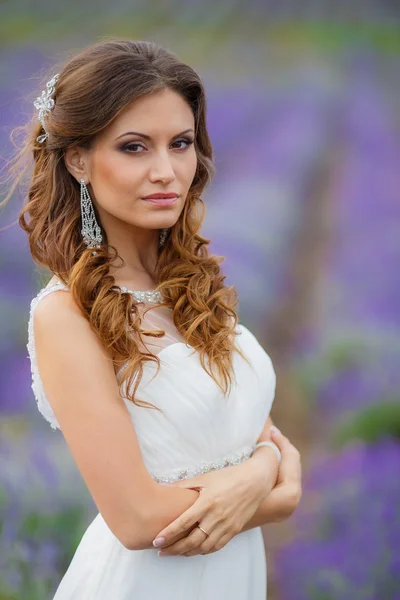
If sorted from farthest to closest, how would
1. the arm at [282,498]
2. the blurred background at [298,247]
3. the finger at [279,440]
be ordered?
the blurred background at [298,247] < the finger at [279,440] < the arm at [282,498]

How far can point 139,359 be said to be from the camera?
1709 mm

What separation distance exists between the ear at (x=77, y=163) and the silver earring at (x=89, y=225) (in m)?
0.04

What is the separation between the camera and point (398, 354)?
3.76 metres

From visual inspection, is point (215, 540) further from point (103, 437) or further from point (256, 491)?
point (103, 437)

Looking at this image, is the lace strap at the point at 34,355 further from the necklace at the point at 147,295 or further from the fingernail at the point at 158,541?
the fingernail at the point at 158,541

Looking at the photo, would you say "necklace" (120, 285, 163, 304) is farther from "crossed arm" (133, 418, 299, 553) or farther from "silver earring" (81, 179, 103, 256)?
"crossed arm" (133, 418, 299, 553)

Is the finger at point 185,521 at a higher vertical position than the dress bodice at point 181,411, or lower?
lower

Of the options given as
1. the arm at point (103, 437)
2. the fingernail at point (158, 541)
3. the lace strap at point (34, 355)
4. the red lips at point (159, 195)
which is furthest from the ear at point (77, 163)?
the fingernail at point (158, 541)

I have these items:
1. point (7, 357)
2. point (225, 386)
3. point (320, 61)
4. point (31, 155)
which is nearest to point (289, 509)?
point (225, 386)

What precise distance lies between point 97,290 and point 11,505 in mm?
2134

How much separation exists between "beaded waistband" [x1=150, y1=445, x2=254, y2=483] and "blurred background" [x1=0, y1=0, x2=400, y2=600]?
184cm

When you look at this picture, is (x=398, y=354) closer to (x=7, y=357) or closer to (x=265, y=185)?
(x=265, y=185)

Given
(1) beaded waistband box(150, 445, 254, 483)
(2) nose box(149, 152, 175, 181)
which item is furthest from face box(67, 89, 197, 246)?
(1) beaded waistband box(150, 445, 254, 483)

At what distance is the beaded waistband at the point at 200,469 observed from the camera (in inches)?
69.9
